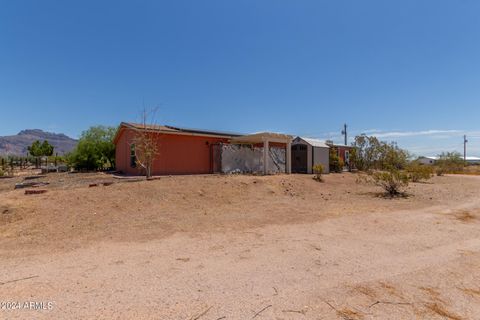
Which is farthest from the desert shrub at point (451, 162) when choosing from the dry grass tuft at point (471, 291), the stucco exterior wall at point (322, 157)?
the dry grass tuft at point (471, 291)

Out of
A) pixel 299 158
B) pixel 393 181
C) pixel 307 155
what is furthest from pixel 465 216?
pixel 299 158

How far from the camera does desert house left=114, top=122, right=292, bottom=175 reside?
18000mm

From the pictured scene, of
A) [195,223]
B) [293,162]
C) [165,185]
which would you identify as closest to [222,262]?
[195,223]

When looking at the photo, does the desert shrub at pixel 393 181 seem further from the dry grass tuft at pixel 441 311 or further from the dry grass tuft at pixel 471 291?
the dry grass tuft at pixel 441 311

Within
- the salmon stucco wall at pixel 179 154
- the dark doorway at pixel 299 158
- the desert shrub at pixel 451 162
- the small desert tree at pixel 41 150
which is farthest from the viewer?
the small desert tree at pixel 41 150

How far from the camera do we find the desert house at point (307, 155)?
22953mm

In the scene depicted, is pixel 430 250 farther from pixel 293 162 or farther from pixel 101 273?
pixel 293 162

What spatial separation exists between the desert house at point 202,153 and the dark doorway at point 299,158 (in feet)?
6.67

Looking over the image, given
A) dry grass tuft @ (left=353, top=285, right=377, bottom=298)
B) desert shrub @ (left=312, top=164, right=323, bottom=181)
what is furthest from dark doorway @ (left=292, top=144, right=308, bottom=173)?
dry grass tuft @ (left=353, top=285, right=377, bottom=298)

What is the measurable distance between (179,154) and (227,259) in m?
14.0

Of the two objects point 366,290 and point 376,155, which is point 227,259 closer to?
point 366,290

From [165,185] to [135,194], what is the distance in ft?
5.52

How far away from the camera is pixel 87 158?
2345 cm

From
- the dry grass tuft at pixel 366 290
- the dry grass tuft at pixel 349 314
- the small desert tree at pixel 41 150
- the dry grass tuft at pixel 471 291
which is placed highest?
the small desert tree at pixel 41 150
